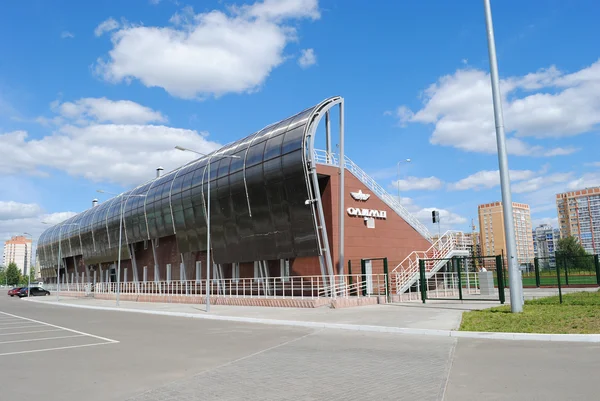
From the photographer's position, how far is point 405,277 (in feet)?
93.2

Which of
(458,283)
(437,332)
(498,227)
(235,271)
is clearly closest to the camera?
(437,332)

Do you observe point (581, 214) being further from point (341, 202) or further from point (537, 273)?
point (341, 202)

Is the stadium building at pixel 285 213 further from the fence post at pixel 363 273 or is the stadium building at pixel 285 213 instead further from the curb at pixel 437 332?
the curb at pixel 437 332

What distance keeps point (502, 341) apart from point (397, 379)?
499cm

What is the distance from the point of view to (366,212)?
30750mm

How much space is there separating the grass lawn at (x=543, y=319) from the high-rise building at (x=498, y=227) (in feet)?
331

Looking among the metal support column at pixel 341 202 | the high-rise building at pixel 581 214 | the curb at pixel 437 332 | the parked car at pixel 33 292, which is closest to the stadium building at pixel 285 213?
the metal support column at pixel 341 202

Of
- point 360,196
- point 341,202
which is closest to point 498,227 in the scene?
point 360,196

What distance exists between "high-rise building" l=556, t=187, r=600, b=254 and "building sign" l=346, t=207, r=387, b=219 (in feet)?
353

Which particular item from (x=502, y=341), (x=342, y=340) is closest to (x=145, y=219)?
(x=342, y=340)

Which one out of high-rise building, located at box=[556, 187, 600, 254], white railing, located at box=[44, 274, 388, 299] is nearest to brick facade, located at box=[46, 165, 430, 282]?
white railing, located at box=[44, 274, 388, 299]

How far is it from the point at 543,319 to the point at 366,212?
17.9m

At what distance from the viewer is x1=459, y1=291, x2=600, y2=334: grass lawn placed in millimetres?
11773

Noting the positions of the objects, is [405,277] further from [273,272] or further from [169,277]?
[169,277]
